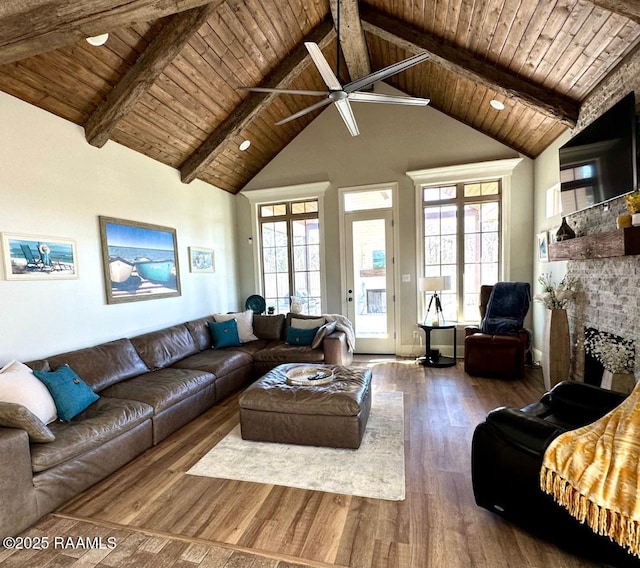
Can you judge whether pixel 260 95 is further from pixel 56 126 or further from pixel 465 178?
pixel 465 178

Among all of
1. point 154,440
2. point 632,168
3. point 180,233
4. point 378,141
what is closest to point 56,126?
point 180,233

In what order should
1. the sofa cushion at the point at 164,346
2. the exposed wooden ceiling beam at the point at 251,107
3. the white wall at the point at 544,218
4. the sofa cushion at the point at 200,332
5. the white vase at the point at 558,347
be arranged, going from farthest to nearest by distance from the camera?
the sofa cushion at the point at 200,332, the white wall at the point at 544,218, the exposed wooden ceiling beam at the point at 251,107, the sofa cushion at the point at 164,346, the white vase at the point at 558,347

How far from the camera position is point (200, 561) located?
63.1 inches

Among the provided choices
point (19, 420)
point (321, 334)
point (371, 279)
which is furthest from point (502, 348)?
point (19, 420)

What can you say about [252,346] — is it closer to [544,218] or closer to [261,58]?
[261,58]

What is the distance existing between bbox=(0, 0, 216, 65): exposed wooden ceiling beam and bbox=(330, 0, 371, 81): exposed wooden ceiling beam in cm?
Answer: 167

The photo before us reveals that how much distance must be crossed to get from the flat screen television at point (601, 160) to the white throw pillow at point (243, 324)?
4185 millimetres

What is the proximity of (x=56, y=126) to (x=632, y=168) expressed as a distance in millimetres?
4947

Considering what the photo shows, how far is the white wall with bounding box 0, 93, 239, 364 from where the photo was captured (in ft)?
9.01

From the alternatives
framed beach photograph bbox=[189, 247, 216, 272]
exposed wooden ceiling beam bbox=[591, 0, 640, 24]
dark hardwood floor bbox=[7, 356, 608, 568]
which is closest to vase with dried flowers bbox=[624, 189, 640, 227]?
exposed wooden ceiling beam bbox=[591, 0, 640, 24]

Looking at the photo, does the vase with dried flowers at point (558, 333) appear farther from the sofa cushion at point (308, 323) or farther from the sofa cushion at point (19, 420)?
the sofa cushion at point (19, 420)

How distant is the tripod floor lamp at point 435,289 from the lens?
4.45 meters

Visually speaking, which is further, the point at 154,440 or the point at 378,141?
the point at 378,141

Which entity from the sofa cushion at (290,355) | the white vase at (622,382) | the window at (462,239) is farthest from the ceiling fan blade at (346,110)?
the white vase at (622,382)
